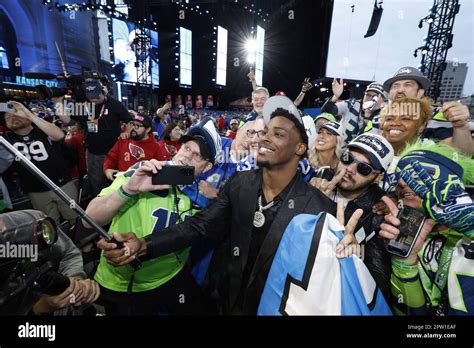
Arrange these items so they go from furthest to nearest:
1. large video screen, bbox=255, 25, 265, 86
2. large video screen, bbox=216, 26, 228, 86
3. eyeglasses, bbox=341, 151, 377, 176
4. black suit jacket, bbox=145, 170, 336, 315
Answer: large video screen, bbox=216, 26, 228, 86, large video screen, bbox=255, 25, 265, 86, eyeglasses, bbox=341, 151, 377, 176, black suit jacket, bbox=145, 170, 336, 315

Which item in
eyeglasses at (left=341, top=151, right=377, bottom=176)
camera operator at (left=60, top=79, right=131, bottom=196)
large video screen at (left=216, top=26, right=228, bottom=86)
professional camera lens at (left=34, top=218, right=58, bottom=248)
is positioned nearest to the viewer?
professional camera lens at (left=34, top=218, right=58, bottom=248)

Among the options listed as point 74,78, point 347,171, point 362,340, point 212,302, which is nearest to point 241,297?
point 212,302

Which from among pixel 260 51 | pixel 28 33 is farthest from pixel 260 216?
pixel 28 33

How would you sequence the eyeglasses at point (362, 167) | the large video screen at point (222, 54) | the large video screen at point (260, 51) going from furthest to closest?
the large video screen at point (222, 54) < the large video screen at point (260, 51) < the eyeglasses at point (362, 167)

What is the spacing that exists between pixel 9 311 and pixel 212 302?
3.73 feet

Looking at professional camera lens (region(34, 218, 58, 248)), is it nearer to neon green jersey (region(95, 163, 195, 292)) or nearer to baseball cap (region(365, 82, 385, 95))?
neon green jersey (region(95, 163, 195, 292))

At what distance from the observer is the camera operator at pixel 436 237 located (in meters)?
0.91

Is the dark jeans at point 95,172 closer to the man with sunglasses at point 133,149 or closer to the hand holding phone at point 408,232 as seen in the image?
the man with sunglasses at point 133,149

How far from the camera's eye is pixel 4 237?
946mm

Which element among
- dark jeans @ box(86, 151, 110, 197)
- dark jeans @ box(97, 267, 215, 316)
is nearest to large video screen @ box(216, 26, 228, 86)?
dark jeans @ box(86, 151, 110, 197)

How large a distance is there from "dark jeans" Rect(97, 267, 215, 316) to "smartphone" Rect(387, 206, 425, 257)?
125 cm

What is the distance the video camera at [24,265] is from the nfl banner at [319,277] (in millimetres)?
981

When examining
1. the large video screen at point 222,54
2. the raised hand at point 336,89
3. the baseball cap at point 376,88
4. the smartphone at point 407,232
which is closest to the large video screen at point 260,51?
the large video screen at point 222,54

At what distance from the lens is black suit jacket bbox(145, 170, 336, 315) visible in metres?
1.22
